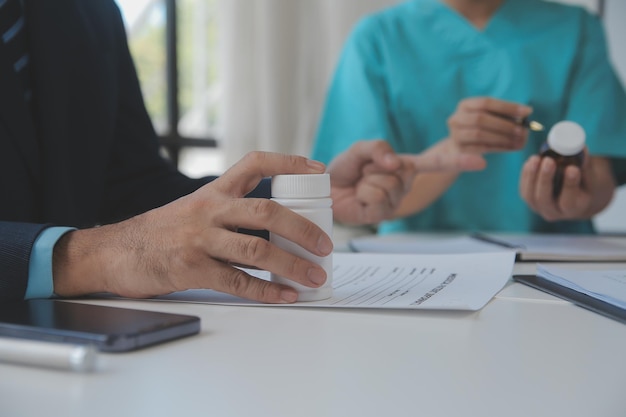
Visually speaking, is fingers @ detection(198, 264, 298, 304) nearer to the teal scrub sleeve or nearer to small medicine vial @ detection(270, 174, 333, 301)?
small medicine vial @ detection(270, 174, 333, 301)

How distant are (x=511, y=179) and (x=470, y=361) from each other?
1.30 m

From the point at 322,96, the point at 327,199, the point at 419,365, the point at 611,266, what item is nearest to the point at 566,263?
the point at 611,266

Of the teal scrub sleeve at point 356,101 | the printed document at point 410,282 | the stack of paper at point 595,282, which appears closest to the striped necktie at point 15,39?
the printed document at point 410,282

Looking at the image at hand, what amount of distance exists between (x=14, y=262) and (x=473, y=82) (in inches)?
53.1

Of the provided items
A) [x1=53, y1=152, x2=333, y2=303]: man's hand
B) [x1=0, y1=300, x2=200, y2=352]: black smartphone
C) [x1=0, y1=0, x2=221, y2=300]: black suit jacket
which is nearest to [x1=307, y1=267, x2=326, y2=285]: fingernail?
[x1=53, y1=152, x2=333, y2=303]: man's hand

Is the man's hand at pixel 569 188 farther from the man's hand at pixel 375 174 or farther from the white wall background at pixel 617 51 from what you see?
the white wall background at pixel 617 51

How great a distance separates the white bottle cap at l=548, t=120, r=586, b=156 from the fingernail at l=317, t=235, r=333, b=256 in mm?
599

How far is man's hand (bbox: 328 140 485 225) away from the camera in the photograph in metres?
1.21

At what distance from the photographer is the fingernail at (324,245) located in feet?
2.08

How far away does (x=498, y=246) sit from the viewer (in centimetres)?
113

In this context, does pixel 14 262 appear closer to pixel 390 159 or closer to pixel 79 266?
pixel 79 266

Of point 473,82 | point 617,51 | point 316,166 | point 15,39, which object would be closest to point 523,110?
point 473,82

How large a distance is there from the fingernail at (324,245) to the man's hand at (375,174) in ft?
1.84

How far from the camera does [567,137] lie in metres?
1.08
